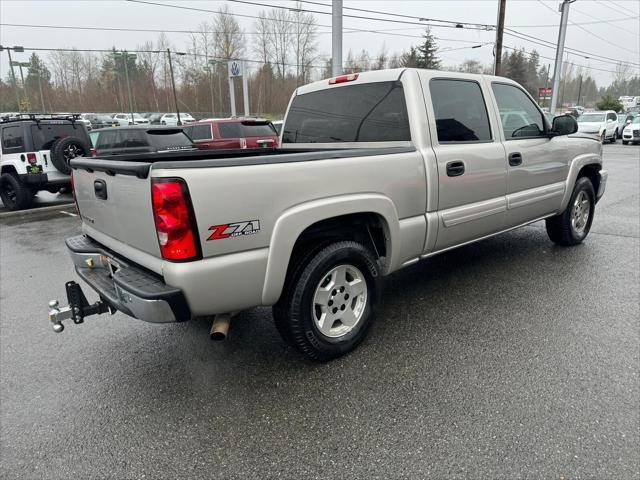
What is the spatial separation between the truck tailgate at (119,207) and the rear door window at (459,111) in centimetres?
224

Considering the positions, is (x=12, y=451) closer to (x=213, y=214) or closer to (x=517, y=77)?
(x=213, y=214)

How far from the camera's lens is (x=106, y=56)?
246 feet

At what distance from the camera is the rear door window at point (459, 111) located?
3465mm

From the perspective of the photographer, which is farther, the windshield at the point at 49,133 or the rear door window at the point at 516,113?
the windshield at the point at 49,133

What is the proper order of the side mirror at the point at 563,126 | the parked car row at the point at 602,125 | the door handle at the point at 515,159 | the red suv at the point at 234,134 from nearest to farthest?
the door handle at the point at 515,159 < the side mirror at the point at 563,126 < the red suv at the point at 234,134 < the parked car row at the point at 602,125

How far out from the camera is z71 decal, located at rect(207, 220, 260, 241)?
2246 millimetres

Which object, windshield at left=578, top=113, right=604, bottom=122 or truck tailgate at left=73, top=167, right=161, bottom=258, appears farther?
windshield at left=578, top=113, right=604, bottom=122

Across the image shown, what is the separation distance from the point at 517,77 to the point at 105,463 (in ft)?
276

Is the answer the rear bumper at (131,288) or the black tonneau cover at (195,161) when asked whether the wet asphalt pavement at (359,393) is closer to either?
the rear bumper at (131,288)

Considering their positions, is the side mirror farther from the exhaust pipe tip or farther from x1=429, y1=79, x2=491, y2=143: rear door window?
the exhaust pipe tip

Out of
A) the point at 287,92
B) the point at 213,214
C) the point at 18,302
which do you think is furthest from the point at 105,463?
the point at 287,92

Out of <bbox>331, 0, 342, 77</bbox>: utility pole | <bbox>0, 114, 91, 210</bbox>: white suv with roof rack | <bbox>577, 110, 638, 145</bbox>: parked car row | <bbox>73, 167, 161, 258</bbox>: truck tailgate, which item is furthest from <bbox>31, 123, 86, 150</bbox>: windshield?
<bbox>577, 110, 638, 145</bbox>: parked car row

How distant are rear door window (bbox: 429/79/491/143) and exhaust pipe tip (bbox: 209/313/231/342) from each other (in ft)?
6.87

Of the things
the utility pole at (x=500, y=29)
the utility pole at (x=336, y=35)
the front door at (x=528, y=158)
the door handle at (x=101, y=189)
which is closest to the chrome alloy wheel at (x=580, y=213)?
the front door at (x=528, y=158)
